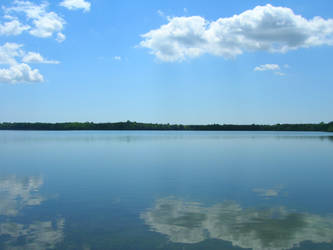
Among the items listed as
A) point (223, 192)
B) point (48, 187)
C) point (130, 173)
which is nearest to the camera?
point (223, 192)

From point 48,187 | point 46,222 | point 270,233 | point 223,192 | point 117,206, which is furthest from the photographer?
point 48,187

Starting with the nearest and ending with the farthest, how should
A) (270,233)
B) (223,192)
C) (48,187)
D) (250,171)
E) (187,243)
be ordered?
1. (187,243)
2. (270,233)
3. (223,192)
4. (48,187)
5. (250,171)

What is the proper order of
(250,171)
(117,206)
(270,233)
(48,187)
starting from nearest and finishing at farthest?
1. (270,233)
2. (117,206)
3. (48,187)
4. (250,171)

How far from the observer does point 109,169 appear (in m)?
25.4

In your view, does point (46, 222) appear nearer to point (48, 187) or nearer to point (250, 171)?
point (48, 187)

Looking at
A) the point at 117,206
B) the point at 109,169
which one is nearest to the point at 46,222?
the point at 117,206

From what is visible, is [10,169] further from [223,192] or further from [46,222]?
[223,192]

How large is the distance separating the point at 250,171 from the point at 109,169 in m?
12.0

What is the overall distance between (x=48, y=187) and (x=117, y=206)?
255 inches

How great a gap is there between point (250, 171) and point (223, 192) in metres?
9.09

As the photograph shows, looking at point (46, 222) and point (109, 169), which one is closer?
point (46, 222)

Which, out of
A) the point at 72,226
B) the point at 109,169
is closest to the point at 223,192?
the point at 72,226

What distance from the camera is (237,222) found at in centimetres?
1135

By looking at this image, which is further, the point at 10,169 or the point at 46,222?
the point at 10,169
